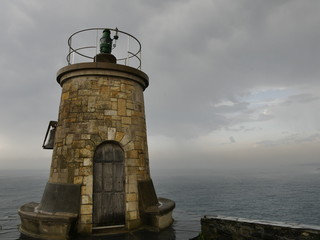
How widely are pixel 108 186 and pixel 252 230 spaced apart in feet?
13.6

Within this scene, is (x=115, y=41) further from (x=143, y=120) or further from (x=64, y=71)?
(x=143, y=120)

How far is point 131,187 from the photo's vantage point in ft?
23.7

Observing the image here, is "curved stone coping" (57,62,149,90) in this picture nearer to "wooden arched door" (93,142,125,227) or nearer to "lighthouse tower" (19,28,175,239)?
"lighthouse tower" (19,28,175,239)

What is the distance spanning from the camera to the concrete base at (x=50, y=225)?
612 cm

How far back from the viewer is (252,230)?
522 cm

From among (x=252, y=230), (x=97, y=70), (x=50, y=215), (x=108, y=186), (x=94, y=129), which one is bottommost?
(x=252, y=230)

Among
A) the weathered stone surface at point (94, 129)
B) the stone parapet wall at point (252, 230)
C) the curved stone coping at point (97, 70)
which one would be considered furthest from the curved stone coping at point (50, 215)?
the curved stone coping at point (97, 70)

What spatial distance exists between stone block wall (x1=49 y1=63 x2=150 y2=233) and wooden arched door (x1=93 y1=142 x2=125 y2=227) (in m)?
0.20

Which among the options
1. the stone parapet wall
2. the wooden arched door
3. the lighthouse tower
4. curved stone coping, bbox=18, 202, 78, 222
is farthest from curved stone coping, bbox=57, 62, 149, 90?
the stone parapet wall

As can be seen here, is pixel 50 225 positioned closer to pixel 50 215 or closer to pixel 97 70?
pixel 50 215

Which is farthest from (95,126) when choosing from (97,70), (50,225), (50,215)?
(50,225)

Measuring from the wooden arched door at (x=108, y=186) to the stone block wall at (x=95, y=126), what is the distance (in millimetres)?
201

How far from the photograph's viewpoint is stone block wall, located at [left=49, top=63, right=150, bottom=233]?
698 centimetres

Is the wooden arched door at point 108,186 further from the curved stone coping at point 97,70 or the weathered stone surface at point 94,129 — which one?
the curved stone coping at point 97,70
